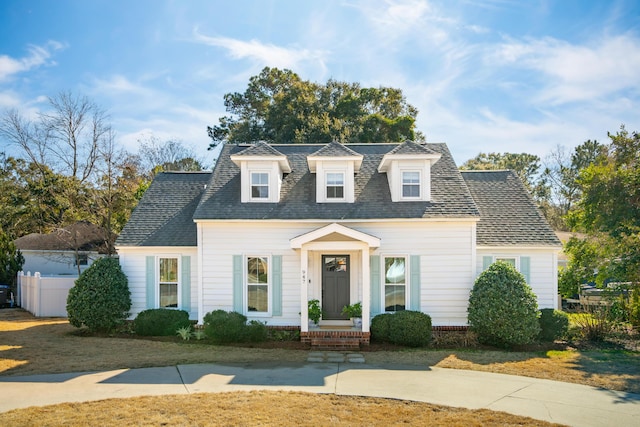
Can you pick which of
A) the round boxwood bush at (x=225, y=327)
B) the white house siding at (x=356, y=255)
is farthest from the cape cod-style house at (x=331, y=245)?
the round boxwood bush at (x=225, y=327)

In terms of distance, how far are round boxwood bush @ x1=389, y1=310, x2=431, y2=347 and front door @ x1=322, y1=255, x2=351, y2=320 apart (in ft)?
7.14

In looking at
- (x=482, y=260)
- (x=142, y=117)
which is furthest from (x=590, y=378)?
(x=142, y=117)

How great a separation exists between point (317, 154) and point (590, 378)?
34.0 ft

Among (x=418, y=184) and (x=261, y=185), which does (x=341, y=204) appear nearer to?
(x=418, y=184)

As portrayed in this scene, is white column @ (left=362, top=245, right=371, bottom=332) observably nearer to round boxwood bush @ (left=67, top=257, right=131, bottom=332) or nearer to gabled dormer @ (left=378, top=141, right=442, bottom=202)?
gabled dormer @ (left=378, top=141, right=442, bottom=202)

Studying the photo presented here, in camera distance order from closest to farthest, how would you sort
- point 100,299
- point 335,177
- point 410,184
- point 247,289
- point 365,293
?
point 365,293
point 100,299
point 247,289
point 410,184
point 335,177

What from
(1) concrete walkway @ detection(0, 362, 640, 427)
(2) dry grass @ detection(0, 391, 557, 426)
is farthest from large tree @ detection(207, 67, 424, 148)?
(2) dry grass @ detection(0, 391, 557, 426)

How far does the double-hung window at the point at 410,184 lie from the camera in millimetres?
17000

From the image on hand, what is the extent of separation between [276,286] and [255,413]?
26.0 ft

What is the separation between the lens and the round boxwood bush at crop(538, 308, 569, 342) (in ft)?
50.7

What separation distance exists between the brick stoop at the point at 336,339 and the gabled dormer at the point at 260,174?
488 centimetres

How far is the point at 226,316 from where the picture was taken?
15.1 m

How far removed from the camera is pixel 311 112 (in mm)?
34688

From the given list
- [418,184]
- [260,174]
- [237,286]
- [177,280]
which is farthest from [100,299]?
[418,184]
